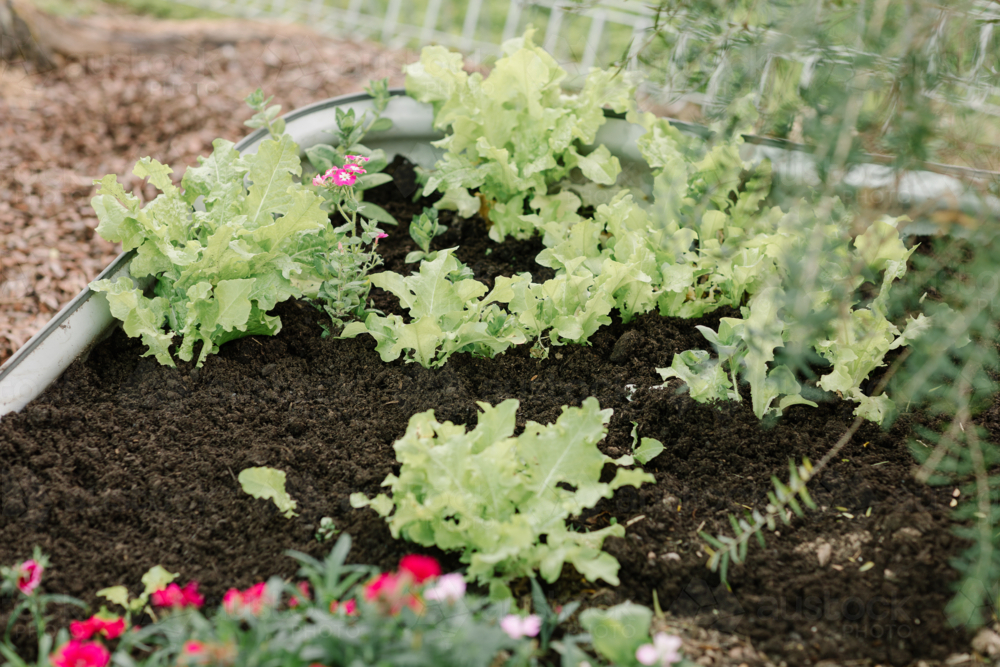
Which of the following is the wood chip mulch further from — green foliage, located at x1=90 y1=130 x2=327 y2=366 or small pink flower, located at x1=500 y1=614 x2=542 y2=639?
small pink flower, located at x1=500 y1=614 x2=542 y2=639

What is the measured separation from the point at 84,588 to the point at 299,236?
1032mm

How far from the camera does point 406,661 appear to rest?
1.09m

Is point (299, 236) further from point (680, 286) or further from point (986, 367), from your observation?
point (986, 367)

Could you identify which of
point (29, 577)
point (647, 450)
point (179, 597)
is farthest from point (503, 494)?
point (29, 577)

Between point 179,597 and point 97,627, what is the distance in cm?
15

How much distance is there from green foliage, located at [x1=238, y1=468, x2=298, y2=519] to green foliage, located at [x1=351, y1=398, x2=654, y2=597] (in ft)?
0.52

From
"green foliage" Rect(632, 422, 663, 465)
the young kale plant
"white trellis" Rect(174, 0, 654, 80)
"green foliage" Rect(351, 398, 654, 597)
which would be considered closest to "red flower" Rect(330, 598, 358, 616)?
"green foliage" Rect(351, 398, 654, 597)

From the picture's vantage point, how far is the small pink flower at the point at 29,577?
140 cm

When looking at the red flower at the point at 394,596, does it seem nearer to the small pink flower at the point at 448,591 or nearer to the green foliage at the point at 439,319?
the small pink flower at the point at 448,591

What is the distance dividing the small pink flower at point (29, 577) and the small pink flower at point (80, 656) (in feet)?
0.62

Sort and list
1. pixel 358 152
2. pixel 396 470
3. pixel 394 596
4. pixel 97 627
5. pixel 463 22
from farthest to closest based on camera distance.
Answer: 1. pixel 463 22
2. pixel 358 152
3. pixel 396 470
4. pixel 97 627
5. pixel 394 596

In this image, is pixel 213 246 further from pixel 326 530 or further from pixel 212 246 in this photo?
pixel 326 530

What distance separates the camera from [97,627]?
1351 mm

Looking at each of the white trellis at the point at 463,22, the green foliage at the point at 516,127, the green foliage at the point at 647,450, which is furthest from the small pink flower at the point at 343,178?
the white trellis at the point at 463,22
